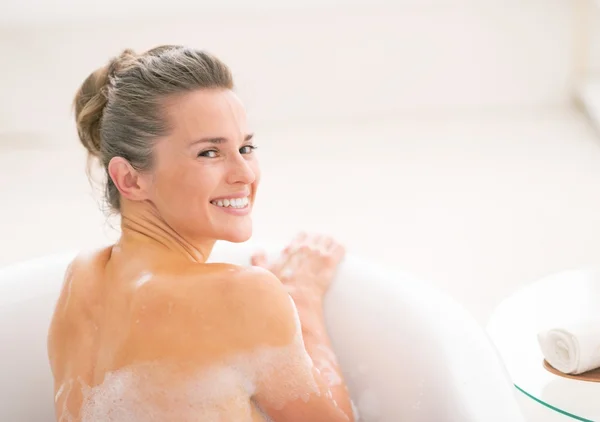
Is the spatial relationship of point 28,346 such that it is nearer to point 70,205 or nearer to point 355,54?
point 70,205

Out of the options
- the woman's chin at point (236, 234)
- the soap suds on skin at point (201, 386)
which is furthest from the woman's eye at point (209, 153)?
the soap suds on skin at point (201, 386)

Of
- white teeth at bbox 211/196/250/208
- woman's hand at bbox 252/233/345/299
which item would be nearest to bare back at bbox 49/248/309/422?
white teeth at bbox 211/196/250/208

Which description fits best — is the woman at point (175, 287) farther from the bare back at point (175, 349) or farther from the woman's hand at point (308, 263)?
the woman's hand at point (308, 263)

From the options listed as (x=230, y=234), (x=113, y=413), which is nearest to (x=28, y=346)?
(x=113, y=413)

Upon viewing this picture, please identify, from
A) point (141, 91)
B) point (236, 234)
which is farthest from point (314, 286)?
point (141, 91)

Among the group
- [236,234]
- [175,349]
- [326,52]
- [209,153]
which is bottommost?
[175,349]

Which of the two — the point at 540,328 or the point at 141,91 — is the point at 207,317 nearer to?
the point at 141,91

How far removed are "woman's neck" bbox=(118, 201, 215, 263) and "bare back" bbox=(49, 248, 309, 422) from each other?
0.03 meters

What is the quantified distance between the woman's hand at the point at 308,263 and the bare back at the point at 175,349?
0.39 m

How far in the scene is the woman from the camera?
4.11 ft

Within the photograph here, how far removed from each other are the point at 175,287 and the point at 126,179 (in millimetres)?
186

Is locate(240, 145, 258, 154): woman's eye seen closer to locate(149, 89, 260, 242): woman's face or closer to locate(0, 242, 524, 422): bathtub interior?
locate(149, 89, 260, 242): woman's face

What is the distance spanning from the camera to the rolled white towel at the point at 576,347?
5.11 ft

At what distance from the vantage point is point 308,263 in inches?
68.0
